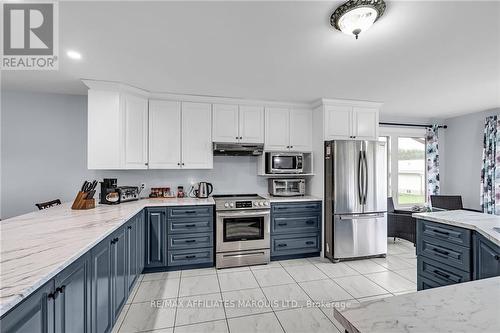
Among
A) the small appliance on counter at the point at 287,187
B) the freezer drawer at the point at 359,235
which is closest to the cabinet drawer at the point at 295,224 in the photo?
the freezer drawer at the point at 359,235

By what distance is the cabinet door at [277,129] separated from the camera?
3782 mm

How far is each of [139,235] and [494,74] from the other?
439cm

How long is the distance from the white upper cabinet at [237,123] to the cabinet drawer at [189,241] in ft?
4.55

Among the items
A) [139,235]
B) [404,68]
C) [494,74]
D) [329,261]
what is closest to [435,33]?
[404,68]

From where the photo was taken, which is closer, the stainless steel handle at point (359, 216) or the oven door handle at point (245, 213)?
the oven door handle at point (245, 213)

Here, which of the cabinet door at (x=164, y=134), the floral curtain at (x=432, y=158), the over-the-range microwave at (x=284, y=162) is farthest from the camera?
the floral curtain at (x=432, y=158)

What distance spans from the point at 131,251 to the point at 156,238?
64 centimetres

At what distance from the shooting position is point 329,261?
11.5 ft

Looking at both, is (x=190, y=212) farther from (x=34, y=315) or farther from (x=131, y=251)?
(x=34, y=315)

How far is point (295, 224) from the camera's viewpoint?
359cm

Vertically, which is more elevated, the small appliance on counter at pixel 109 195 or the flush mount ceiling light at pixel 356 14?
the flush mount ceiling light at pixel 356 14

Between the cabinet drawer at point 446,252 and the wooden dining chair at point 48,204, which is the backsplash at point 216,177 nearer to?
the wooden dining chair at point 48,204

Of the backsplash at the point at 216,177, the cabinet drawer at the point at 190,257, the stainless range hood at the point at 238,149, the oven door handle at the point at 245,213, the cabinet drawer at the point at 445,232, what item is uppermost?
the stainless range hood at the point at 238,149
